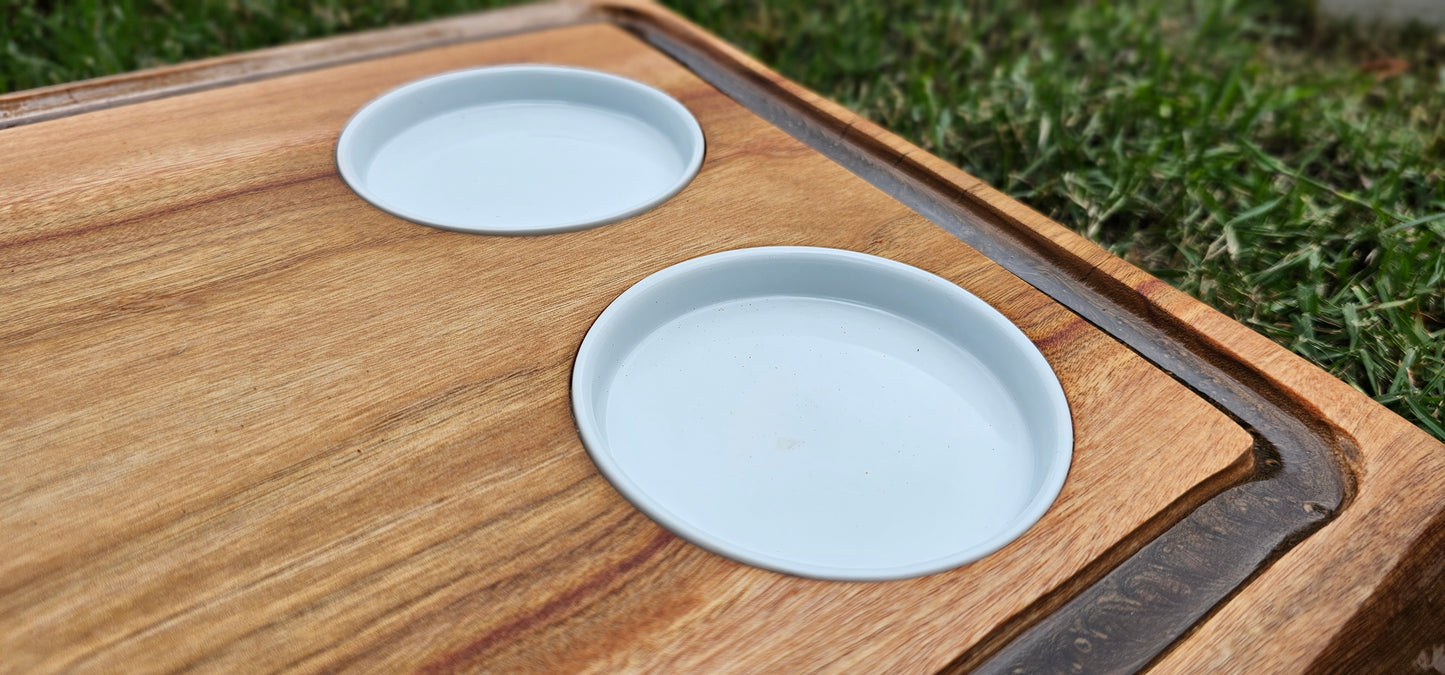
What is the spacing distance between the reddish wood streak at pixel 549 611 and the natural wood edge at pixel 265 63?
0.79m

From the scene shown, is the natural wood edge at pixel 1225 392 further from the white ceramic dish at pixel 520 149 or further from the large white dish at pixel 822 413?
the white ceramic dish at pixel 520 149

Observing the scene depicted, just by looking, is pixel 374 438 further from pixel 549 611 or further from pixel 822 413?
pixel 822 413

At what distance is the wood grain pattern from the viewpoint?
1.61 feet

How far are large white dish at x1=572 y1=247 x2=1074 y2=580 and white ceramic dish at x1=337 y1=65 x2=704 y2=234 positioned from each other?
Result: 0.15 meters

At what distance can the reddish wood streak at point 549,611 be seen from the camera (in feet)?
1.56

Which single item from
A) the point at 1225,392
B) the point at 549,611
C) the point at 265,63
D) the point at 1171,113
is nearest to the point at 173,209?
the point at 265,63

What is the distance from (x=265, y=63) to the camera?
1.04 metres

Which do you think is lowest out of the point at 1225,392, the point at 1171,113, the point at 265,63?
the point at 1171,113

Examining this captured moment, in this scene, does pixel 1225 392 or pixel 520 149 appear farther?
pixel 520 149

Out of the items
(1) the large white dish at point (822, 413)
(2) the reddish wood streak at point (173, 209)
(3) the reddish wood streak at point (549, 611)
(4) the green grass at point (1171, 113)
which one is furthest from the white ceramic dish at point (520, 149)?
(4) the green grass at point (1171, 113)

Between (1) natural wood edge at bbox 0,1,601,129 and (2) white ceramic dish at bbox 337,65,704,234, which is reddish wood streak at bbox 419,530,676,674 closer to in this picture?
(2) white ceramic dish at bbox 337,65,704,234

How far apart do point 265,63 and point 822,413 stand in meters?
0.79

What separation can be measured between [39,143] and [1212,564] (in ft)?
3.46

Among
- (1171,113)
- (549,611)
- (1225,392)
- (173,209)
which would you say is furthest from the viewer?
(1171,113)
